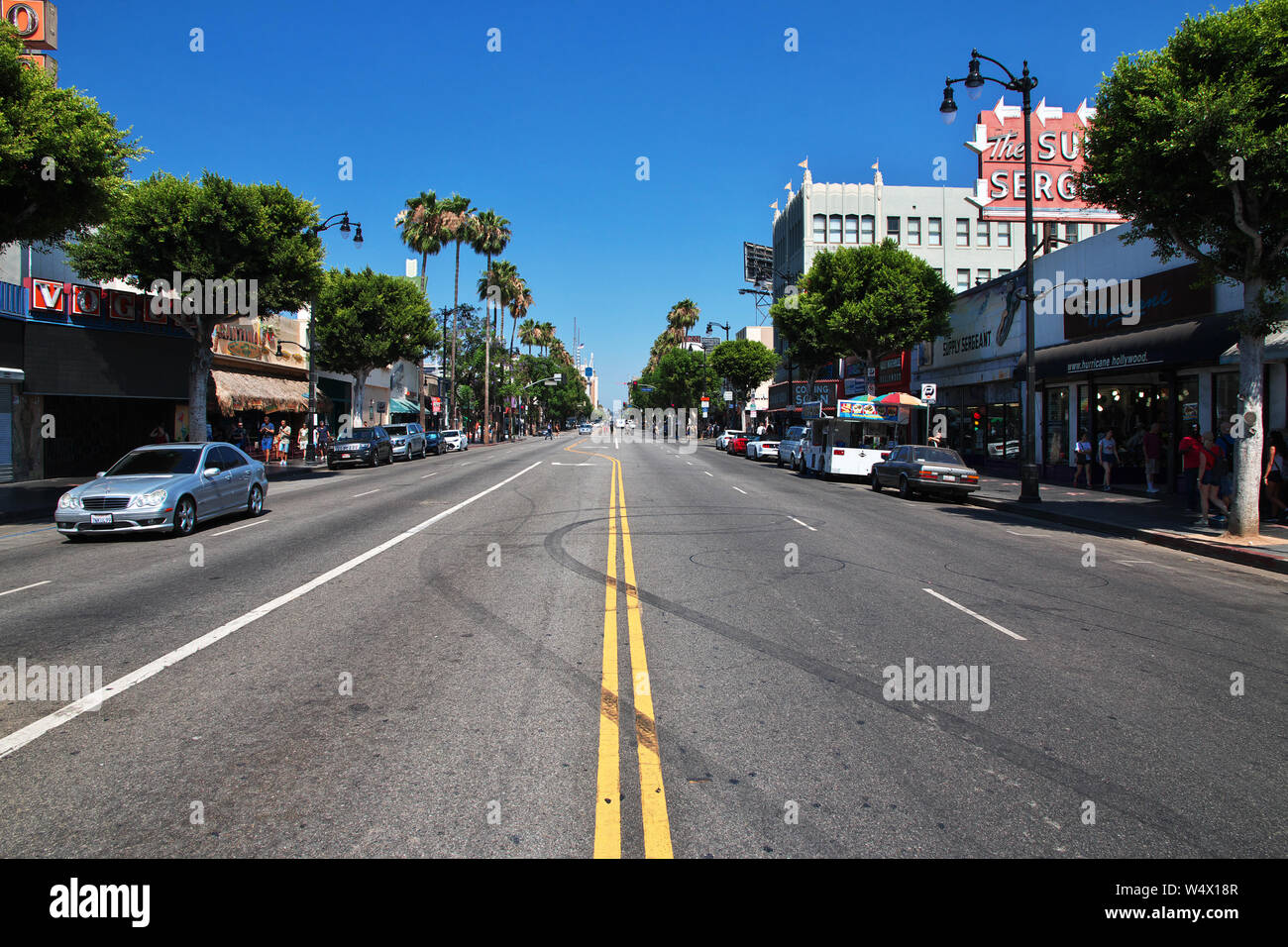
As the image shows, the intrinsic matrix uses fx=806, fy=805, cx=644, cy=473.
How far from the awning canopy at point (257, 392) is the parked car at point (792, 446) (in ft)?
76.7

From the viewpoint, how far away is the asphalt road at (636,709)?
12.0ft

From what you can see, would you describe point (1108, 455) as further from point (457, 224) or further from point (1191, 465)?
point (457, 224)

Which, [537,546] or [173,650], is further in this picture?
[537,546]

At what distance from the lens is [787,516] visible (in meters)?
16.6

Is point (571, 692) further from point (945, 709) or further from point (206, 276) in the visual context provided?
point (206, 276)

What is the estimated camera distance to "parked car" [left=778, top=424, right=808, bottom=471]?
3559cm

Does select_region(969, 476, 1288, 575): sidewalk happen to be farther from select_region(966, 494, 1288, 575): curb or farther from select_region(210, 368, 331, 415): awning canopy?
select_region(210, 368, 331, 415): awning canopy

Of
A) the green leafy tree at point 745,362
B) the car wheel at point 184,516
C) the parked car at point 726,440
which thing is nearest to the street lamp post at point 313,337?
the car wheel at point 184,516

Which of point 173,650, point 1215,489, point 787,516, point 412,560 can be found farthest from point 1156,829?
point 1215,489

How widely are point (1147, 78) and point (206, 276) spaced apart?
78.1ft

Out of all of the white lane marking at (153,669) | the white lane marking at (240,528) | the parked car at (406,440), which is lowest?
the white lane marking at (153,669)

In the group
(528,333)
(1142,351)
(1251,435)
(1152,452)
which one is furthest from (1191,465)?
(528,333)

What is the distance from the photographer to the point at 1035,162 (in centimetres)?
3048

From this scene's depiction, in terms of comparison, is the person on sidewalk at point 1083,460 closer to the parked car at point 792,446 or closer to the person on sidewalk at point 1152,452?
the person on sidewalk at point 1152,452
